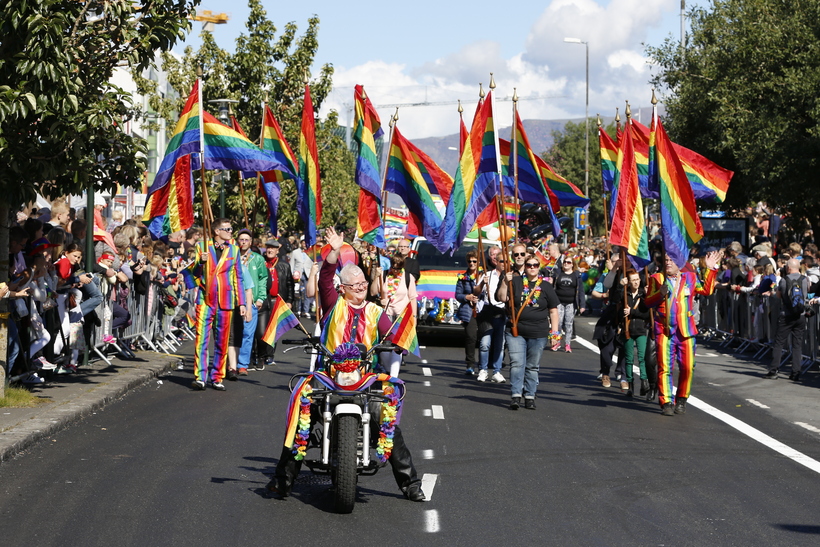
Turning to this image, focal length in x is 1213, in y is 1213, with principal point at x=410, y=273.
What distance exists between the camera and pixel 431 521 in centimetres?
734

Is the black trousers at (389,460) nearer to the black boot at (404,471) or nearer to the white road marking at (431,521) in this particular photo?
the black boot at (404,471)

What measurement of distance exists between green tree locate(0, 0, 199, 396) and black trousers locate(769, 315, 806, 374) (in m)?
9.48

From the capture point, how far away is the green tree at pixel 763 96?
2769 centimetres

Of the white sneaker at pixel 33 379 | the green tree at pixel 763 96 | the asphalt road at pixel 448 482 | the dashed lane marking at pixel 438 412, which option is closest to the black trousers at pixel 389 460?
the asphalt road at pixel 448 482

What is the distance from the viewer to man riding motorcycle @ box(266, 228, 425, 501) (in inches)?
310

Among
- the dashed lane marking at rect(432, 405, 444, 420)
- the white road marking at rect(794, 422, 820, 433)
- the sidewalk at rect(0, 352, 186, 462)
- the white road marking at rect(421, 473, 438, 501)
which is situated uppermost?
the sidewalk at rect(0, 352, 186, 462)

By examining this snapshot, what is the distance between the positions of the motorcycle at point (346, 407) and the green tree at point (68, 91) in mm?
3701

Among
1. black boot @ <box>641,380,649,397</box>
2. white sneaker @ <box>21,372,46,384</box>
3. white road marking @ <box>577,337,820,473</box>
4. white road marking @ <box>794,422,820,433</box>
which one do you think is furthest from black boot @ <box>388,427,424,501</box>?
black boot @ <box>641,380,649,397</box>

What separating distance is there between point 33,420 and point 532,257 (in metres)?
5.76

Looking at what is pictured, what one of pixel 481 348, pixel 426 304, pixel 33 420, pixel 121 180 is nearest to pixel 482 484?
pixel 33 420

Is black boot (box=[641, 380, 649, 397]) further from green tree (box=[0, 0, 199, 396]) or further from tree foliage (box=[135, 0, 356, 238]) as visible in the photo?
tree foliage (box=[135, 0, 356, 238])

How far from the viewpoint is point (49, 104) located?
10.3 metres

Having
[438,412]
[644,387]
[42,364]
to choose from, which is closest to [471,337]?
[644,387]

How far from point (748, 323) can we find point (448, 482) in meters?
13.9
